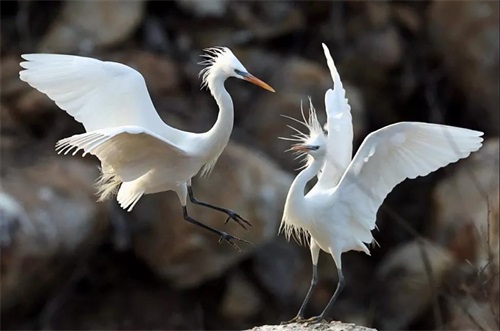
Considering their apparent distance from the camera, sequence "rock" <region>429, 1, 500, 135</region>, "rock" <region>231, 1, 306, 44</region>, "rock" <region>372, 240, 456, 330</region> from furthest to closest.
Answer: "rock" <region>231, 1, 306, 44</region>, "rock" <region>429, 1, 500, 135</region>, "rock" <region>372, 240, 456, 330</region>

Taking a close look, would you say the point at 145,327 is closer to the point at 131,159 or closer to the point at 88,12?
the point at 88,12

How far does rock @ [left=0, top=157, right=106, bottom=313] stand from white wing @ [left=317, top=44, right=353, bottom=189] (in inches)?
115

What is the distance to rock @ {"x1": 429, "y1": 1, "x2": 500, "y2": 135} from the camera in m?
7.50

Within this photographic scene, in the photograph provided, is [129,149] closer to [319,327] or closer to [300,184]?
[300,184]

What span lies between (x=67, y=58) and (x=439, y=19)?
5005 mm

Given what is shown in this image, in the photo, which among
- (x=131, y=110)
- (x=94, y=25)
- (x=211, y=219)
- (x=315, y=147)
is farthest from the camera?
(x=94, y=25)

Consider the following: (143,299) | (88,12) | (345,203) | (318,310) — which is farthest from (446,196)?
(345,203)

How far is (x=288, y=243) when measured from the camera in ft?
22.0

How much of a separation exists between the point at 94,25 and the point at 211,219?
197cm

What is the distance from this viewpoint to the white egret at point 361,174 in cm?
308

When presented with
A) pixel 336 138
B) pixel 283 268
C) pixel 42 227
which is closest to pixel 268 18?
pixel 283 268

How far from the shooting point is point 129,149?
3.00 meters

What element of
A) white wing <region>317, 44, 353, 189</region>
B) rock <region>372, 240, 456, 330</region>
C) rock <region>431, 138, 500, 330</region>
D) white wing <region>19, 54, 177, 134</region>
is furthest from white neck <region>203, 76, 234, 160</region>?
rock <region>372, 240, 456, 330</region>

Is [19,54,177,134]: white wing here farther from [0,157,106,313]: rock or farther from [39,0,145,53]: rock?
[39,0,145,53]: rock
